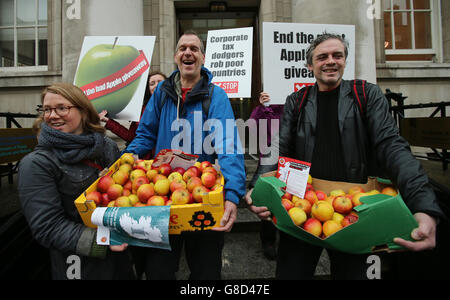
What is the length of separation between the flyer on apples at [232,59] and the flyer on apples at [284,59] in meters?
0.69

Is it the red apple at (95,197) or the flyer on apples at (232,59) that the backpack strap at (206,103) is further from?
the flyer on apples at (232,59)

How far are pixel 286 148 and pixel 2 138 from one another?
400cm

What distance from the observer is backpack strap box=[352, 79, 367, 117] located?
1.42 m

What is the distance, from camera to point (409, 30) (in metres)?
6.39

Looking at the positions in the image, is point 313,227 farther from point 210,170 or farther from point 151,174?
point 151,174

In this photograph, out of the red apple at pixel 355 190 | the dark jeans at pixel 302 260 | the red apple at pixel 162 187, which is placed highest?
the red apple at pixel 162 187

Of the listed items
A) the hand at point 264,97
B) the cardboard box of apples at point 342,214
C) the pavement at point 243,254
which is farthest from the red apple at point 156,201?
the hand at point 264,97

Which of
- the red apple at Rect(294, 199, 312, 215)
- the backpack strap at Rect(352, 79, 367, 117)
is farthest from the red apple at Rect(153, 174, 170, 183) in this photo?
the backpack strap at Rect(352, 79, 367, 117)

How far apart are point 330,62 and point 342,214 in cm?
90

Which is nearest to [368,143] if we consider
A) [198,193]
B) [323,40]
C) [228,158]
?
[323,40]

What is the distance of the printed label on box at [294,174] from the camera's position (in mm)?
1313

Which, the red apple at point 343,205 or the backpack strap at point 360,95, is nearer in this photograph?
the red apple at point 343,205
